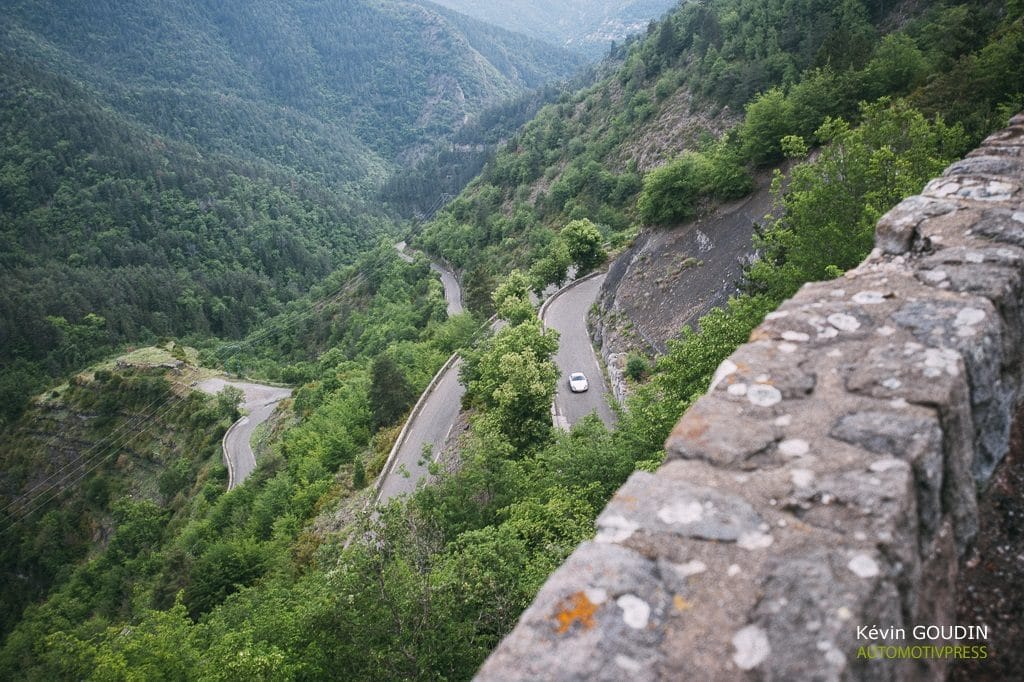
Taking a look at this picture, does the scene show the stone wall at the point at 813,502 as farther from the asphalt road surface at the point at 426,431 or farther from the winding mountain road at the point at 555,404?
the asphalt road surface at the point at 426,431

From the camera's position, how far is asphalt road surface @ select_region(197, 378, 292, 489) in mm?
57844

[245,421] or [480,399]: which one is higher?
[480,399]

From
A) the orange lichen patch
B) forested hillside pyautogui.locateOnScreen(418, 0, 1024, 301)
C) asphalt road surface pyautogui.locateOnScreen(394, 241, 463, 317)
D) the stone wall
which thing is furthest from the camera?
Result: asphalt road surface pyautogui.locateOnScreen(394, 241, 463, 317)

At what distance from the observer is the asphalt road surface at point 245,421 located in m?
57.8

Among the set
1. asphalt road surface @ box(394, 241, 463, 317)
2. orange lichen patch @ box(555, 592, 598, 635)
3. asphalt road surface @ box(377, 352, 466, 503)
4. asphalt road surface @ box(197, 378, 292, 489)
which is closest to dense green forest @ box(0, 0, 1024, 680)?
asphalt road surface @ box(377, 352, 466, 503)

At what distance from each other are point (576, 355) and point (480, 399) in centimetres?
722

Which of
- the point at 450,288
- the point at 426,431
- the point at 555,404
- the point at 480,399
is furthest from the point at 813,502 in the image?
the point at 450,288

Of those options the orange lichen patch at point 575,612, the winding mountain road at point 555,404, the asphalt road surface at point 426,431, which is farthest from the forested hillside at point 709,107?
the orange lichen patch at point 575,612

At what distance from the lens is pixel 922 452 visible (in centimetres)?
324

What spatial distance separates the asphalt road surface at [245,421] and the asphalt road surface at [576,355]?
119ft

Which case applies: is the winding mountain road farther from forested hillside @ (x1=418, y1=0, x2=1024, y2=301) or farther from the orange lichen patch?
the orange lichen patch

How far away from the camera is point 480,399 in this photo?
92.6 feet

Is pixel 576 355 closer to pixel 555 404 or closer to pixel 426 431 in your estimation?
pixel 555 404

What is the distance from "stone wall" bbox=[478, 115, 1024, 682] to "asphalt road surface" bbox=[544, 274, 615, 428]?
17801 mm
